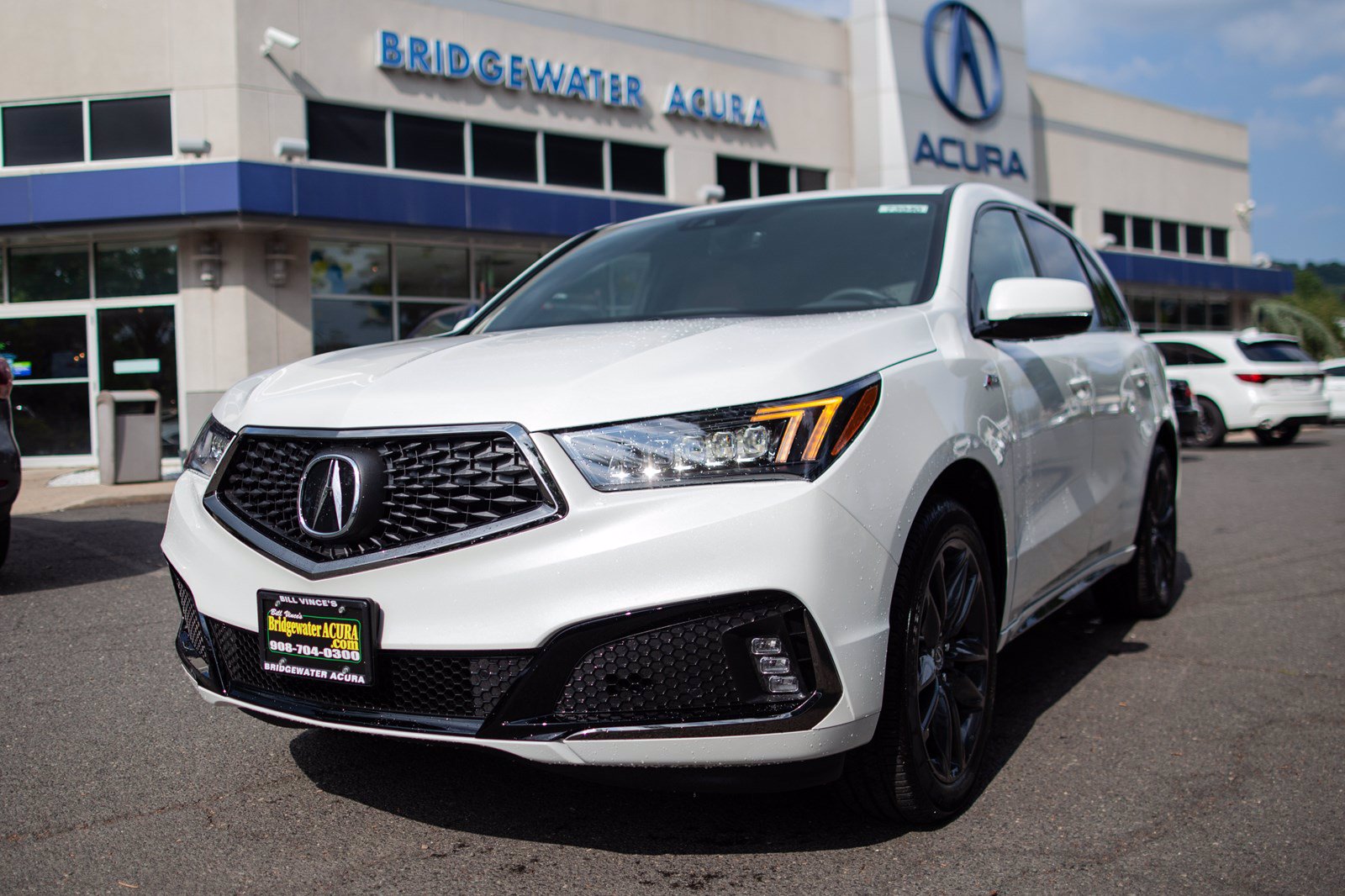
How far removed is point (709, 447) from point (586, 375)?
13.6 inches

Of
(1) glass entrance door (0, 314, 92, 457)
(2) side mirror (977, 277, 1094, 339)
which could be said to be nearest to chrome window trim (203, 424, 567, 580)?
(2) side mirror (977, 277, 1094, 339)

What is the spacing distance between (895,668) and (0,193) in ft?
52.3

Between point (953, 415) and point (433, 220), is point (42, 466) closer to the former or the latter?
point (433, 220)

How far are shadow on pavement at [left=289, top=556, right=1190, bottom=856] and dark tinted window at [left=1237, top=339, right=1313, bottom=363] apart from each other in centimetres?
1602

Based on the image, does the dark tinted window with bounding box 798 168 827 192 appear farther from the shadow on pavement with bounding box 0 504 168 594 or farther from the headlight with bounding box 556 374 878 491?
the headlight with bounding box 556 374 878 491

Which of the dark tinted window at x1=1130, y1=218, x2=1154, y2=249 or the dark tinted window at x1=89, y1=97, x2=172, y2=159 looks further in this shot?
the dark tinted window at x1=1130, y1=218, x2=1154, y2=249

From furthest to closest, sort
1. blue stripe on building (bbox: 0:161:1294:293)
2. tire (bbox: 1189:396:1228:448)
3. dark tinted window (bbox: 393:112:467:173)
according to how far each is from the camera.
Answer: tire (bbox: 1189:396:1228:448), dark tinted window (bbox: 393:112:467:173), blue stripe on building (bbox: 0:161:1294:293)

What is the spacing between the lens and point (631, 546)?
7.64 feet

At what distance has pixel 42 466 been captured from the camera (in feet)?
52.1

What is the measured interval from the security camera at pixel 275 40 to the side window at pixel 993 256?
43.1 ft

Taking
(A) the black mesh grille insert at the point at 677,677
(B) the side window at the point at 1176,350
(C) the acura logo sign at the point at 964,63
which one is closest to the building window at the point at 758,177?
(C) the acura logo sign at the point at 964,63

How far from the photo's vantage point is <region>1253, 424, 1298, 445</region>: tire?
1808 cm

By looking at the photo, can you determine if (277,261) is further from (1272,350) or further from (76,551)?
(1272,350)

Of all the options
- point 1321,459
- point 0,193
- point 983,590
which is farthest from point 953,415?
point 0,193
